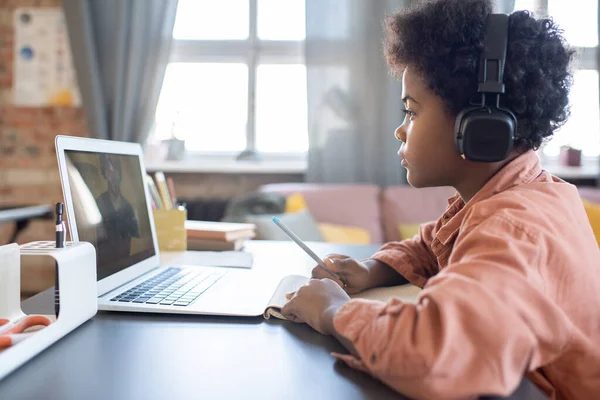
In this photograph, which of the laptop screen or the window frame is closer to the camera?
the laptop screen

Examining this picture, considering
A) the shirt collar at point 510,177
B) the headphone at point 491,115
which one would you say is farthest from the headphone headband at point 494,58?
the shirt collar at point 510,177

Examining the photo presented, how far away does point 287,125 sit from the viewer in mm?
3283

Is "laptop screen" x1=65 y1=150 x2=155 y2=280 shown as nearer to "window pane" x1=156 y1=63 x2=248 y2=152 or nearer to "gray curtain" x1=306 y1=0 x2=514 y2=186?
"gray curtain" x1=306 y1=0 x2=514 y2=186

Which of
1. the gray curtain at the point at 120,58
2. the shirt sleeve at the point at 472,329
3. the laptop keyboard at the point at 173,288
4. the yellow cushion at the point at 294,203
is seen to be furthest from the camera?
the gray curtain at the point at 120,58

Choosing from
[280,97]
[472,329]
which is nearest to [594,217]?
[280,97]

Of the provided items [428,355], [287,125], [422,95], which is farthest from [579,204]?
[287,125]

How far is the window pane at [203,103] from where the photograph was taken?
323 centimetres

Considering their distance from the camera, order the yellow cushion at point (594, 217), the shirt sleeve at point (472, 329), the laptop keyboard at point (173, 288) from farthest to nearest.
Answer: the yellow cushion at point (594, 217) → the laptop keyboard at point (173, 288) → the shirt sleeve at point (472, 329)

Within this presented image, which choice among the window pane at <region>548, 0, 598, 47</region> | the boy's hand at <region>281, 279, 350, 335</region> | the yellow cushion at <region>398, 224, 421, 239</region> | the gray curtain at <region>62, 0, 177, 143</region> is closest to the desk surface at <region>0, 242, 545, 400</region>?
the boy's hand at <region>281, 279, 350, 335</region>

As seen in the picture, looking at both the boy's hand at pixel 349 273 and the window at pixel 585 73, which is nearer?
the boy's hand at pixel 349 273

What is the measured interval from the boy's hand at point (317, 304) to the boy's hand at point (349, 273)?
0.18 m

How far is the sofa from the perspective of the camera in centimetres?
275

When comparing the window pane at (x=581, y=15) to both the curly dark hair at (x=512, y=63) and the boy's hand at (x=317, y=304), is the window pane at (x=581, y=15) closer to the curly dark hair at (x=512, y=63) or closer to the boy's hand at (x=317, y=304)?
the curly dark hair at (x=512, y=63)

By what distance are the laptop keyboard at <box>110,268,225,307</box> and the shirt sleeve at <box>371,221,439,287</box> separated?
328mm
